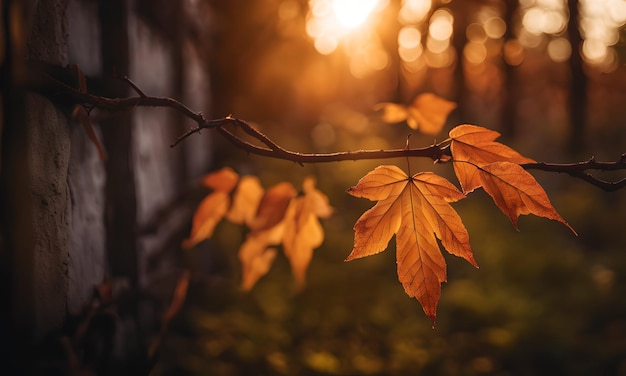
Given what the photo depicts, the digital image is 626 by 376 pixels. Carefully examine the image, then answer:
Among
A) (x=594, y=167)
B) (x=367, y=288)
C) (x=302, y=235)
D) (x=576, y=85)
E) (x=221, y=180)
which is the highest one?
(x=576, y=85)

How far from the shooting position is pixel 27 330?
655 mm

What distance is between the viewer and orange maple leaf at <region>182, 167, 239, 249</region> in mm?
1392

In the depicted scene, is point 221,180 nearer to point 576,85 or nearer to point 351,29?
point 576,85

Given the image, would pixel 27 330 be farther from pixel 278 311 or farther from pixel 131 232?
pixel 278 311

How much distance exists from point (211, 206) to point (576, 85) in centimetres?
998

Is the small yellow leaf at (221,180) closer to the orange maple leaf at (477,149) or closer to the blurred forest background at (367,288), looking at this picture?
the blurred forest background at (367,288)

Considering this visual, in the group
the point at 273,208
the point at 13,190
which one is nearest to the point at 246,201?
the point at 273,208

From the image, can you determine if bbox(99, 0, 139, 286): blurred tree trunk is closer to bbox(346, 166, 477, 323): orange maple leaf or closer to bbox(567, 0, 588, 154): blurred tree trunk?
bbox(346, 166, 477, 323): orange maple leaf

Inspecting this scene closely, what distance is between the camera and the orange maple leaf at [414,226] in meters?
0.87

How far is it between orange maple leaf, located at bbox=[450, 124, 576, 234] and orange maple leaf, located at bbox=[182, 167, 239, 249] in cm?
77

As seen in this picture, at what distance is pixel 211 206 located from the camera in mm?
1436

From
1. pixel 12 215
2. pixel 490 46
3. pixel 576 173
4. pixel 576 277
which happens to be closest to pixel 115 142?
pixel 12 215

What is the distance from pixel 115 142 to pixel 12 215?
113 centimetres

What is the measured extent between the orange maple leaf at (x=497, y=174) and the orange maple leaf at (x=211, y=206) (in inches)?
30.2
